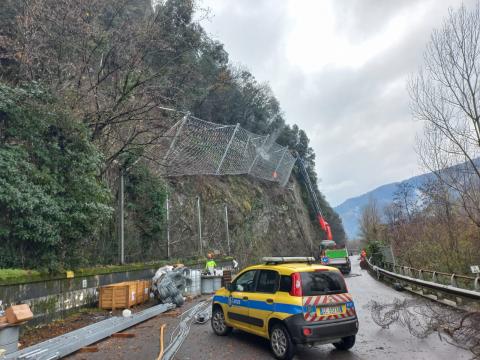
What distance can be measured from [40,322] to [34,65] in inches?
331

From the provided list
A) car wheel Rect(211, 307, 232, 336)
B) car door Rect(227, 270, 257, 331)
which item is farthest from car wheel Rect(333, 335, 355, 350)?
car wheel Rect(211, 307, 232, 336)

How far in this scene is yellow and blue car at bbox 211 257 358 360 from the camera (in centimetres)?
601

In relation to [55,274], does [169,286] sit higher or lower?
lower

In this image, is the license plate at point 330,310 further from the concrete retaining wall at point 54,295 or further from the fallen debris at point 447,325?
the concrete retaining wall at point 54,295

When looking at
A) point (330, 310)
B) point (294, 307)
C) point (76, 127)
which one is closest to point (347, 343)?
point (330, 310)

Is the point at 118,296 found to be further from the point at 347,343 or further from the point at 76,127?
the point at 347,343

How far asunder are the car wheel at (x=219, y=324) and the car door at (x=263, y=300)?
44.5 inches

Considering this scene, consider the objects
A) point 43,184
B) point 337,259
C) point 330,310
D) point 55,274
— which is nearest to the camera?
point 330,310

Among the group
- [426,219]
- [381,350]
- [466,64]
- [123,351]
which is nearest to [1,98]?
[123,351]

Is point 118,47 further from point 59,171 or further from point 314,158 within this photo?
point 314,158

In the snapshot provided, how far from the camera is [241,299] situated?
7.41 m

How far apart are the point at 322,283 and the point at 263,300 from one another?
3.88 ft

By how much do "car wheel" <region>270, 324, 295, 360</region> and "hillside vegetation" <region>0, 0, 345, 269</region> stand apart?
668 cm

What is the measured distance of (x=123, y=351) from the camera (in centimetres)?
710
